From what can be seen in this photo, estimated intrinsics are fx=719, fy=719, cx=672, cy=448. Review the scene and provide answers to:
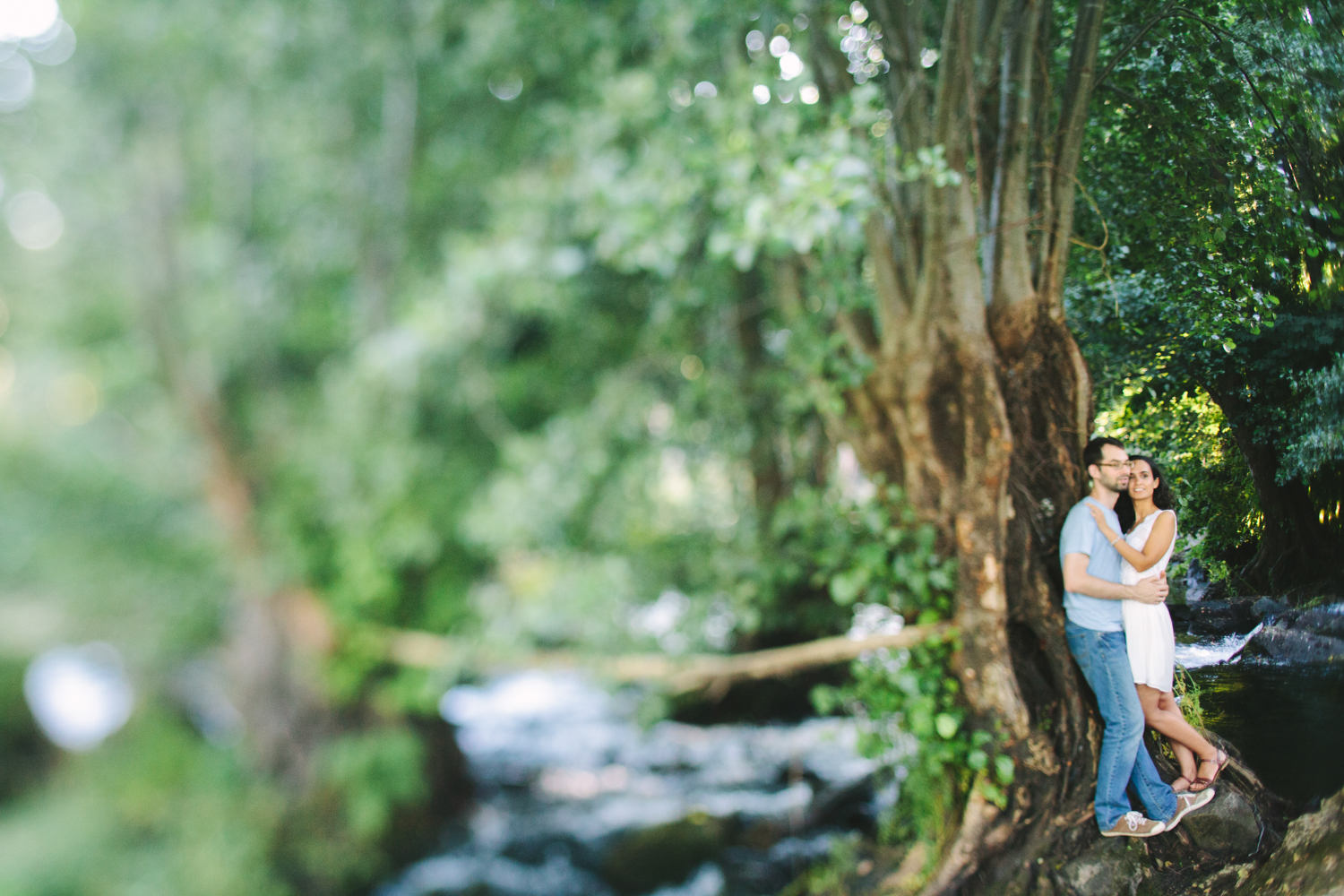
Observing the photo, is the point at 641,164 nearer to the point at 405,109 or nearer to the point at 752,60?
the point at 752,60

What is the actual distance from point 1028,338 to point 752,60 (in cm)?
171

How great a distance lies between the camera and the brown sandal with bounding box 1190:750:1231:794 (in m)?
0.89

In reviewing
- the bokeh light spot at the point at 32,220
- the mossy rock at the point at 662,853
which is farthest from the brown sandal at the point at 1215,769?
the bokeh light spot at the point at 32,220

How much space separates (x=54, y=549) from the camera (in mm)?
6547

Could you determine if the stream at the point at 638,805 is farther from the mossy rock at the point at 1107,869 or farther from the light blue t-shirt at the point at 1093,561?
the light blue t-shirt at the point at 1093,561

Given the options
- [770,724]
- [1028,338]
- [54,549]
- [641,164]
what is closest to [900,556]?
[1028,338]

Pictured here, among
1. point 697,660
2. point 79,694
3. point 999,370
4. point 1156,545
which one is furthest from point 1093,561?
point 79,694

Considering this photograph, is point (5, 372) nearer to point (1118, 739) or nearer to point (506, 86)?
point (506, 86)

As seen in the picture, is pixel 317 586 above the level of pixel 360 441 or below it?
below

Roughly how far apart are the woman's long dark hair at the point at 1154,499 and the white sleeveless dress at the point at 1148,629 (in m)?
0.01

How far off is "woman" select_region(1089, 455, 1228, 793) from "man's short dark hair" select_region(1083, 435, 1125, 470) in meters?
0.03

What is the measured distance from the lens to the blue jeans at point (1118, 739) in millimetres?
923

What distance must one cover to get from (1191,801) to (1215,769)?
5 centimetres

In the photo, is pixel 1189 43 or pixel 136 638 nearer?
pixel 1189 43
